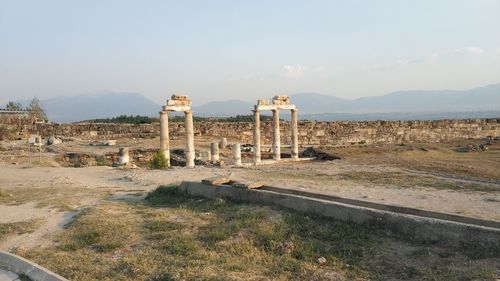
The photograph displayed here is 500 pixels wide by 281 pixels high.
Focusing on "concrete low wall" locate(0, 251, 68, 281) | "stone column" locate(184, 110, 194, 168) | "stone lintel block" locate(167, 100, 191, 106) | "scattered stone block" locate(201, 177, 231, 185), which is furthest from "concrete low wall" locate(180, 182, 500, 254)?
"stone lintel block" locate(167, 100, 191, 106)

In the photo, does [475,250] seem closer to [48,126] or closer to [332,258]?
[332,258]

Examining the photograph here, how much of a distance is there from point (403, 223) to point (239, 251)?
2339mm

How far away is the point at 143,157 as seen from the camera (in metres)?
22.0

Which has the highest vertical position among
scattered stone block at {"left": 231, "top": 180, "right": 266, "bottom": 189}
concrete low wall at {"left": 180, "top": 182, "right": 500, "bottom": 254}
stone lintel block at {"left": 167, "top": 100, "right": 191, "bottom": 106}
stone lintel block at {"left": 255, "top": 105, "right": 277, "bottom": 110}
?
stone lintel block at {"left": 167, "top": 100, "right": 191, "bottom": 106}

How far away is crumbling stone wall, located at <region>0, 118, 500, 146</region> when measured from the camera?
2909 centimetres

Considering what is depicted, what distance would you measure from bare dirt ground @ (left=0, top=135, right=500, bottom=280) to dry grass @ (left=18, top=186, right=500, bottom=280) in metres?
0.44

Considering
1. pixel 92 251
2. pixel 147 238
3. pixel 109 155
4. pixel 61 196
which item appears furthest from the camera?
pixel 109 155

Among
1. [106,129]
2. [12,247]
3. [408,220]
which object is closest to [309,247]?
[408,220]

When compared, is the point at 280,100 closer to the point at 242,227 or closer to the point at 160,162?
the point at 160,162

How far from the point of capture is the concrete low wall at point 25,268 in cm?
516

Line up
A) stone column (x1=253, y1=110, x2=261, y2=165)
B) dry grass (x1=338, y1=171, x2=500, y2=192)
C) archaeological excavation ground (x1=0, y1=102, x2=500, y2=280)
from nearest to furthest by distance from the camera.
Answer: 1. archaeological excavation ground (x1=0, y1=102, x2=500, y2=280)
2. dry grass (x1=338, y1=171, x2=500, y2=192)
3. stone column (x1=253, y1=110, x2=261, y2=165)

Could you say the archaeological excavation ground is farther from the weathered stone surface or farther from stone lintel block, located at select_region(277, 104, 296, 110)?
the weathered stone surface

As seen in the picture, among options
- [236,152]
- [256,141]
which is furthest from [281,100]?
[236,152]

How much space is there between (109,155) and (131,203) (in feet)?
39.4
